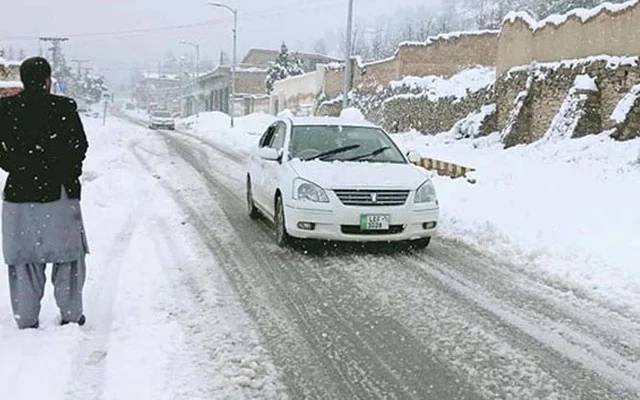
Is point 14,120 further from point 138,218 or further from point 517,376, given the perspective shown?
point 138,218

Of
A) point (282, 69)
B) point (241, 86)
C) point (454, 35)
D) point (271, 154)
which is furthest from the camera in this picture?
point (241, 86)

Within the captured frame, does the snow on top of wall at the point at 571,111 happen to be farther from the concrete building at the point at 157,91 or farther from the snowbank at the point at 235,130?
the concrete building at the point at 157,91

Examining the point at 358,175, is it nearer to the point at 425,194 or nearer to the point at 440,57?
the point at 425,194

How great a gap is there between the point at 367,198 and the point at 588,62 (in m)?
12.9

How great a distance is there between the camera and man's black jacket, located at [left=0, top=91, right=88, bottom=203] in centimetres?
458

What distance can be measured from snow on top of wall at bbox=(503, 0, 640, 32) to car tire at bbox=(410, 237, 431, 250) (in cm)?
1097

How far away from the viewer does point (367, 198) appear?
780 centimetres

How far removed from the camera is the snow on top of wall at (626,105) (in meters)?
15.7

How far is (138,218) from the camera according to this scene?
32.9 feet

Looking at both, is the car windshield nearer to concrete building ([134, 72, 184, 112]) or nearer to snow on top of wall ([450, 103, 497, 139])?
snow on top of wall ([450, 103, 497, 139])

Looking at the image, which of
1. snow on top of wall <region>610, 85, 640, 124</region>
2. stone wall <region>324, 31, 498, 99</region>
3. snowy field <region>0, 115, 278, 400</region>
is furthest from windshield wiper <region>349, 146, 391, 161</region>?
stone wall <region>324, 31, 498, 99</region>

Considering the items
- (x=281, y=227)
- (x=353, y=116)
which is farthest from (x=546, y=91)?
(x=281, y=227)

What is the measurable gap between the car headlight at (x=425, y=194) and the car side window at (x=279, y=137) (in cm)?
215

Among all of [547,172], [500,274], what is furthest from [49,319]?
[547,172]
